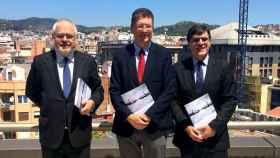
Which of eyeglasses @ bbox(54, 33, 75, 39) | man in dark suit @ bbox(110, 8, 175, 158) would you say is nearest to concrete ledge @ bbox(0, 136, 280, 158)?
man in dark suit @ bbox(110, 8, 175, 158)

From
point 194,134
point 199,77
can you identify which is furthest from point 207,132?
point 199,77

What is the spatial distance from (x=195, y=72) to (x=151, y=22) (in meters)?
0.49

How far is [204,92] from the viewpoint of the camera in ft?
9.23

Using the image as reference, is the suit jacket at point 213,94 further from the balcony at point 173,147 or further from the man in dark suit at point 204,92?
the balcony at point 173,147

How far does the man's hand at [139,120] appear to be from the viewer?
110 inches

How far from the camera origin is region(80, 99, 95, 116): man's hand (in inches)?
111

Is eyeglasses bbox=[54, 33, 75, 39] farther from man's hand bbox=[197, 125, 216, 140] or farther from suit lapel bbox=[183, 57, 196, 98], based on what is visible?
man's hand bbox=[197, 125, 216, 140]

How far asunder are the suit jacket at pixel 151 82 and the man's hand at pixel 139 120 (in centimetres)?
4

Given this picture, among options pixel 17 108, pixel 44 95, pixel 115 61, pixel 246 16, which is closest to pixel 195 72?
pixel 115 61

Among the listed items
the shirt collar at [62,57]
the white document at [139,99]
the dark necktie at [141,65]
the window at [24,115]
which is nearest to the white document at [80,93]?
the shirt collar at [62,57]

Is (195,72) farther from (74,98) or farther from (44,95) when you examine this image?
(44,95)

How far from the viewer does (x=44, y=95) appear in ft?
9.31

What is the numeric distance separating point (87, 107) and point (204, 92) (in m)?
0.85

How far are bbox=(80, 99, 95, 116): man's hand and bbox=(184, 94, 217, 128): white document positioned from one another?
69 centimetres
